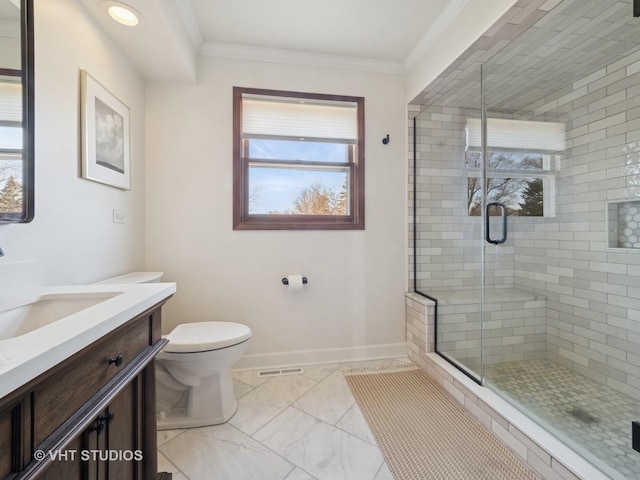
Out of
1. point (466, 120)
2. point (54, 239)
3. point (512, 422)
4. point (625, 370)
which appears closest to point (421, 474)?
point (512, 422)

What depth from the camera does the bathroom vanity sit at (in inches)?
18.8

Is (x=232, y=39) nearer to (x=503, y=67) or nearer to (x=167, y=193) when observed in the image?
(x=167, y=193)

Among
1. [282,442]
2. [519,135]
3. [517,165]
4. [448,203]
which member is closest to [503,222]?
[448,203]

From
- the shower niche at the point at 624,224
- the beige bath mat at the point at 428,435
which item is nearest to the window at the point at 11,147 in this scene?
the beige bath mat at the point at 428,435

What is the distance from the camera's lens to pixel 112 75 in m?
1.64

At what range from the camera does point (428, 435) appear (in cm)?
145

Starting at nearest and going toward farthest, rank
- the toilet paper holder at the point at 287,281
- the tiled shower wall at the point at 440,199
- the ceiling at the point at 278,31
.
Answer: the ceiling at the point at 278,31 < the toilet paper holder at the point at 287,281 < the tiled shower wall at the point at 440,199

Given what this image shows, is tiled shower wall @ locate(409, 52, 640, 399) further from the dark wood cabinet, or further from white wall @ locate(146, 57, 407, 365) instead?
the dark wood cabinet

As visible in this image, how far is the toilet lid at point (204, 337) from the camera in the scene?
1447mm

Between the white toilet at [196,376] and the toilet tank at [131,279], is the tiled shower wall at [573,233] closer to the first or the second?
the white toilet at [196,376]

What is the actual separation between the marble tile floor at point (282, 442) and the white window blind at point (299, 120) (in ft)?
6.08

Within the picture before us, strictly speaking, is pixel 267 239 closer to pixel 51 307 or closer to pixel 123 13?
pixel 51 307

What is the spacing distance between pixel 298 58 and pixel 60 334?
2272 millimetres

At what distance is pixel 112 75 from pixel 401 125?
6.63 feet
